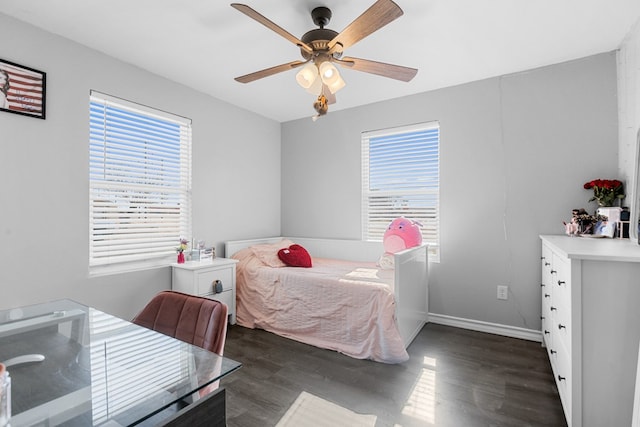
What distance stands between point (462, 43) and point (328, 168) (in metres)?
1.99

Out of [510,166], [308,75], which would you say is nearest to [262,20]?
[308,75]

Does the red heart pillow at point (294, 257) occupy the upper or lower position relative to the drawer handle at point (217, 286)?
upper

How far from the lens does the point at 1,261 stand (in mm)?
1985

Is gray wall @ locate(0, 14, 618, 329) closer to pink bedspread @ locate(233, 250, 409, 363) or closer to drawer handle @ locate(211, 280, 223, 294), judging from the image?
drawer handle @ locate(211, 280, 223, 294)

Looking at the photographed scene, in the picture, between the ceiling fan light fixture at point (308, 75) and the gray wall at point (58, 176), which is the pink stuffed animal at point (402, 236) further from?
the gray wall at point (58, 176)

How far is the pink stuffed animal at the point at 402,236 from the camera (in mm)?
3031

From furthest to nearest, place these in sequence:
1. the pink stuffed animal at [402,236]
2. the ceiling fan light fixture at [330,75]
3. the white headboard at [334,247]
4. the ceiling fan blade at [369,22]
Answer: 1. the white headboard at [334,247]
2. the pink stuffed animal at [402,236]
3. the ceiling fan light fixture at [330,75]
4. the ceiling fan blade at [369,22]

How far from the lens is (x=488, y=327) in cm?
293

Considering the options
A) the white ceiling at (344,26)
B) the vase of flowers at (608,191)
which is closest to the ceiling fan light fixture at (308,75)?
the white ceiling at (344,26)

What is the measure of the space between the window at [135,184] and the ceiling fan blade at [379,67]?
6.15 ft

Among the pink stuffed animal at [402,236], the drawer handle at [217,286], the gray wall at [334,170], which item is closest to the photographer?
the gray wall at [334,170]

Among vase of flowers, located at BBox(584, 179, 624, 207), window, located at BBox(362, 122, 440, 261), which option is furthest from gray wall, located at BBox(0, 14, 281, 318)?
vase of flowers, located at BBox(584, 179, 624, 207)

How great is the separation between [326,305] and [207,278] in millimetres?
1101

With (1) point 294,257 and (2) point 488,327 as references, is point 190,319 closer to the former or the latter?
(1) point 294,257
